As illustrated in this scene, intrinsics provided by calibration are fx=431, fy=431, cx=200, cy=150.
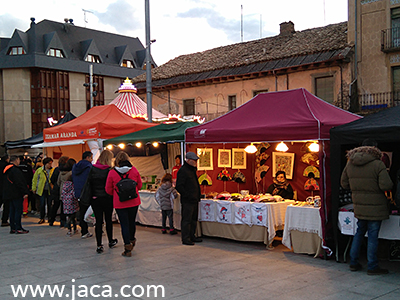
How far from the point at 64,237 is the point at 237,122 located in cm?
456

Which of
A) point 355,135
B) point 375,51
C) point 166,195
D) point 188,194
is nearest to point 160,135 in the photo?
point 166,195

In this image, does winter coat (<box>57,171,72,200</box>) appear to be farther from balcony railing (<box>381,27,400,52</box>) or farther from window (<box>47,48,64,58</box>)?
window (<box>47,48,64,58</box>)

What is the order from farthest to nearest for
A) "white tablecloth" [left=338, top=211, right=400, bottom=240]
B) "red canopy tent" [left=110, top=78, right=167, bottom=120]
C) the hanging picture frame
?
"red canopy tent" [left=110, top=78, right=167, bottom=120]
the hanging picture frame
"white tablecloth" [left=338, top=211, right=400, bottom=240]

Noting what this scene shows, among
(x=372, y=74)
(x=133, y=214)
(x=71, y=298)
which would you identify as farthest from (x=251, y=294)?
(x=372, y=74)

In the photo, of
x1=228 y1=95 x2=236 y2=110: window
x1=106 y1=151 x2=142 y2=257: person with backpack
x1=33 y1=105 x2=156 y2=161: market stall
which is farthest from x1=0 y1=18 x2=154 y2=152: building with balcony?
x1=106 y1=151 x2=142 y2=257: person with backpack

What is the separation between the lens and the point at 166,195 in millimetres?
Answer: 9797

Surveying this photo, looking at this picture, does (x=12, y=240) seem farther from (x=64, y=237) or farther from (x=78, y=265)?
(x=78, y=265)

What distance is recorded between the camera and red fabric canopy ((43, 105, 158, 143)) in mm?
11938

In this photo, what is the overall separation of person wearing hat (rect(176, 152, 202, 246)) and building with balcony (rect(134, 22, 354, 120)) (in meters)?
14.4

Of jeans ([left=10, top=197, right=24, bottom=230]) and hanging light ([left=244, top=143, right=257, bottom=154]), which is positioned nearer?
jeans ([left=10, top=197, right=24, bottom=230])

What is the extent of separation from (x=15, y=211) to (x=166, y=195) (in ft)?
11.3

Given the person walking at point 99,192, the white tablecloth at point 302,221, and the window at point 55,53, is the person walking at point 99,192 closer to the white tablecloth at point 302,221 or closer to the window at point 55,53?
the white tablecloth at point 302,221

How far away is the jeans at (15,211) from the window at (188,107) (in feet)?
60.6

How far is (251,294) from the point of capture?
205 inches
